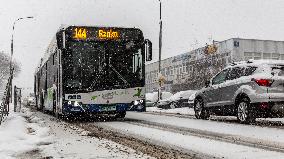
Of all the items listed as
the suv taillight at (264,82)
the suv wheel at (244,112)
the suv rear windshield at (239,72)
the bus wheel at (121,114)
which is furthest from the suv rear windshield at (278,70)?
the bus wheel at (121,114)

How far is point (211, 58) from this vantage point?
56531 mm

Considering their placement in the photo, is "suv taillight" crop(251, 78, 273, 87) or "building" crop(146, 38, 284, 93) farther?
"building" crop(146, 38, 284, 93)

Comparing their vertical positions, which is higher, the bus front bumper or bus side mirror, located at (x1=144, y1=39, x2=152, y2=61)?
bus side mirror, located at (x1=144, y1=39, x2=152, y2=61)

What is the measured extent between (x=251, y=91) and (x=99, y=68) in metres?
5.59

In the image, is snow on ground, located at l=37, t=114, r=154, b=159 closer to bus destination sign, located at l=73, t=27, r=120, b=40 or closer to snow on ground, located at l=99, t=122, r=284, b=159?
snow on ground, located at l=99, t=122, r=284, b=159

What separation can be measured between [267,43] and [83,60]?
65.7 meters

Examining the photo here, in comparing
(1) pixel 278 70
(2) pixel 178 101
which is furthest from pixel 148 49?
(2) pixel 178 101

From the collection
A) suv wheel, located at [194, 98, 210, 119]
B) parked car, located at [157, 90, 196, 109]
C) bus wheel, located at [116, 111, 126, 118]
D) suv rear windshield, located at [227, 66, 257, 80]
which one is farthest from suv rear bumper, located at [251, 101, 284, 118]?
parked car, located at [157, 90, 196, 109]

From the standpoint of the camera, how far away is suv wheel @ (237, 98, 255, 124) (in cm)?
1412

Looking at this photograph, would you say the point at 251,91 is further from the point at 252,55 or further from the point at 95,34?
the point at 252,55

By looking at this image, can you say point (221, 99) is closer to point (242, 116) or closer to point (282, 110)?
point (242, 116)

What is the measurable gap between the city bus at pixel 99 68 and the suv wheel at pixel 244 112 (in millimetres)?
4008

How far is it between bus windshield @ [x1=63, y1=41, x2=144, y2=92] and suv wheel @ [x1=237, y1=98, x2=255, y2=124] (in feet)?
13.3

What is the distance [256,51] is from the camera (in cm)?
7669
